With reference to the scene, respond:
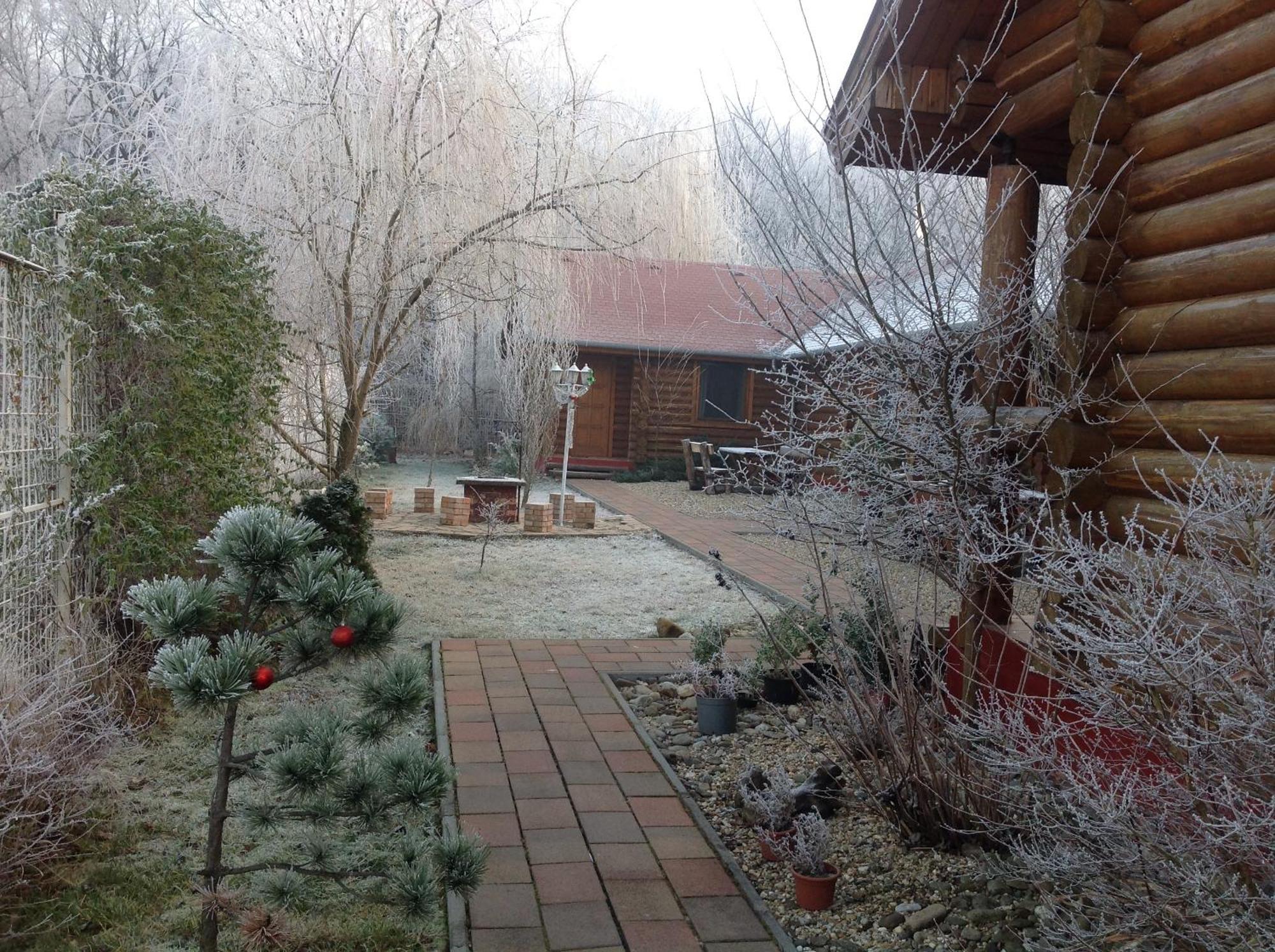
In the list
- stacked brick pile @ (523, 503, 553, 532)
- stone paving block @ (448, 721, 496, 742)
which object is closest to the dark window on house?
stacked brick pile @ (523, 503, 553, 532)

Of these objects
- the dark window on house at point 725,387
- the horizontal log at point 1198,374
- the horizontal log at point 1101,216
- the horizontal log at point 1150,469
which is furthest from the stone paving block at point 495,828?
the dark window on house at point 725,387

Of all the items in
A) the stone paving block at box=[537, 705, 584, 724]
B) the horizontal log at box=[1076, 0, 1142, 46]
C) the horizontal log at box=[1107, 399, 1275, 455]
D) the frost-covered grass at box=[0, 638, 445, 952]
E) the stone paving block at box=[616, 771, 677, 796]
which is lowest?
the frost-covered grass at box=[0, 638, 445, 952]

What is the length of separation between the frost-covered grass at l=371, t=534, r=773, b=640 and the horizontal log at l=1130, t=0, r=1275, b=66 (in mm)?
4109

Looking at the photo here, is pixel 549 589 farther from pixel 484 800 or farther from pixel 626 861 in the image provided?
pixel 626 861

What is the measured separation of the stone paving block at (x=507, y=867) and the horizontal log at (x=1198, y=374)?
2414 mm

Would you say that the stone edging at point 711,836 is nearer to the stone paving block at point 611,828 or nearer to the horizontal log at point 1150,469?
the stone paving block at point 611,828

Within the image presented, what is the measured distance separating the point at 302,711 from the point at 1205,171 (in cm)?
324

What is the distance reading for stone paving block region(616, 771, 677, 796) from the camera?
385 cm

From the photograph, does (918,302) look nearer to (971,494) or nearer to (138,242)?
(971,494)

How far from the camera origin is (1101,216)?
3732 mm

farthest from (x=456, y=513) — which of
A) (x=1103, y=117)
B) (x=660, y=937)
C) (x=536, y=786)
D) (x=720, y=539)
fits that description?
(x=660, y=937)

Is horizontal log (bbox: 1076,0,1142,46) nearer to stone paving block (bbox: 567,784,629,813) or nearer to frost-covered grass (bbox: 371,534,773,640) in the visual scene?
stone paving block (bbox: 567,784,629,813)

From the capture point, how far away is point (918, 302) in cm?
302

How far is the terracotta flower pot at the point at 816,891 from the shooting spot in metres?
3.04
